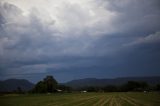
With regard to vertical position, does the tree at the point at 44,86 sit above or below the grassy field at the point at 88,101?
above

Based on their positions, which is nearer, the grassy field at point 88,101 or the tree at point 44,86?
the grassy field at point 88,101

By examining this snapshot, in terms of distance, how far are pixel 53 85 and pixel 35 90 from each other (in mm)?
12379

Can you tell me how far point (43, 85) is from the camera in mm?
193875

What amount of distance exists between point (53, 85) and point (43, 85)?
827 cm

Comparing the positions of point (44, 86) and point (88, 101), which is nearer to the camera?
point (88, 101)

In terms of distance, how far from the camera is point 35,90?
198000 millimetres

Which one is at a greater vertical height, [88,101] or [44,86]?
[44,86]

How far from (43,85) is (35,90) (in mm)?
8093

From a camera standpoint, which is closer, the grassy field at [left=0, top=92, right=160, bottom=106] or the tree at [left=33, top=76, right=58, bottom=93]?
the grassy field at [left=0, top=92, right=160, bottom=106]

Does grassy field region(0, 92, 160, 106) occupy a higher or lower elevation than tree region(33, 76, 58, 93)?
lower

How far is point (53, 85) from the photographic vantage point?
655ft
